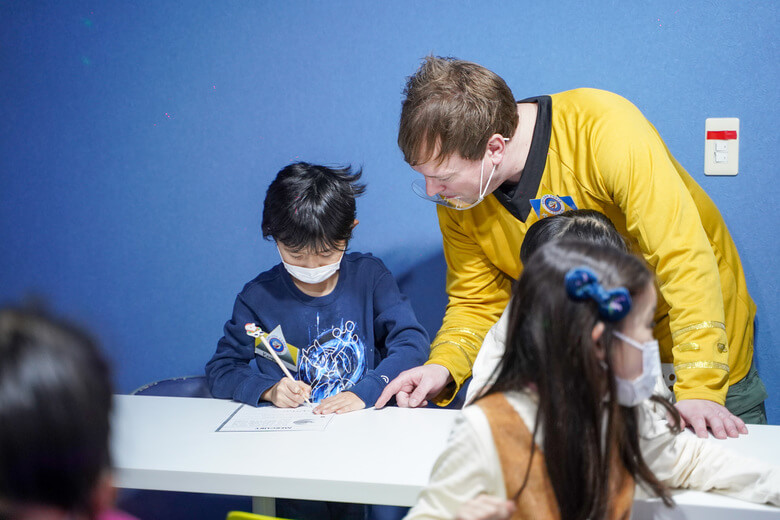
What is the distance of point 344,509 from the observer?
5.94ft

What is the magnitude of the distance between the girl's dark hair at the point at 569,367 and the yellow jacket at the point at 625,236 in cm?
45

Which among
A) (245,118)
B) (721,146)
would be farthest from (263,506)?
(721,146)

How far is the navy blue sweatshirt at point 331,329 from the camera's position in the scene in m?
1.82

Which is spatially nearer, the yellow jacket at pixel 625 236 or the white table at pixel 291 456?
the white table at pixel 291 456

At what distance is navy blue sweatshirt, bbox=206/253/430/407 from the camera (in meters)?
1.82

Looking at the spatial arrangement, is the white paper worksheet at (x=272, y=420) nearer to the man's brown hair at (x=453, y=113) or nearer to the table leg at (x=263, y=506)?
the table leg at (x=263, y=506)

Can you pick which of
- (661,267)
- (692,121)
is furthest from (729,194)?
(661,267)

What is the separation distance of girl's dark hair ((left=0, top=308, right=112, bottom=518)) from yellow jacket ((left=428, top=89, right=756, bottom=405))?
43.4 inches

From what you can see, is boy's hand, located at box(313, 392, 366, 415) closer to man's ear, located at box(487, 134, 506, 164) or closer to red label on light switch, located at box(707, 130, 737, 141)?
man's ear, located at box(487, 134, 506, 164)

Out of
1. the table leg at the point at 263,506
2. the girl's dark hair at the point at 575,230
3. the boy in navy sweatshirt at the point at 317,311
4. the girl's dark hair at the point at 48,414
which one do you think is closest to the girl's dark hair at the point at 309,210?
the boy in navy sweatshirt at the point at 317,311

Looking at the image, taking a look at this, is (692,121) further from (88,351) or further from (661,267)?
(88,351)

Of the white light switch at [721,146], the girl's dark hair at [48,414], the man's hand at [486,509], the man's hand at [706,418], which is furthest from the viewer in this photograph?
the white light switch at [721,146]

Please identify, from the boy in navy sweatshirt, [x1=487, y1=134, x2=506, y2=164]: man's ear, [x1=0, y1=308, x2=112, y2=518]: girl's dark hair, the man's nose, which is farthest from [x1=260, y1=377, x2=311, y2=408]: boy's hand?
[x1=0, y1=308, x2=112, y2=518]: girl's dark hair

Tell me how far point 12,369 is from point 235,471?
67 centimetres
